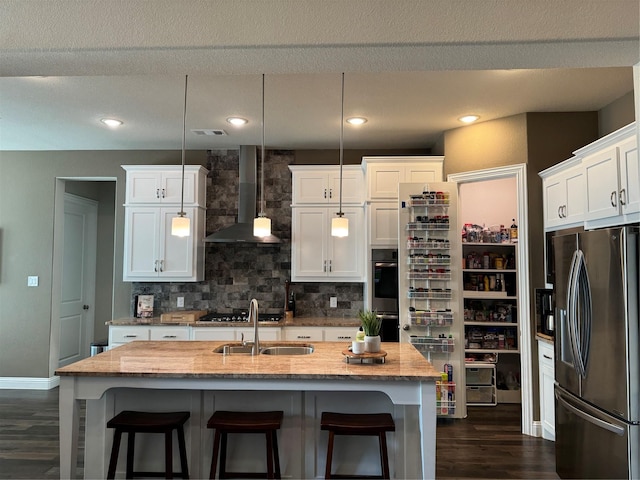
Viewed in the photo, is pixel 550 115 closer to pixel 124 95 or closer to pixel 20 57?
pixel 124 95

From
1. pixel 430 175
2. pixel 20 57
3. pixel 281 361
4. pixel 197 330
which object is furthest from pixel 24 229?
pixel 430 175

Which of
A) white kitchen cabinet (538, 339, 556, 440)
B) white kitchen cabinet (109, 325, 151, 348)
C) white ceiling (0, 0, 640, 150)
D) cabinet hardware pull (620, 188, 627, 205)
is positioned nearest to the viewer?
white ceiling (0, 0, 640, 150)

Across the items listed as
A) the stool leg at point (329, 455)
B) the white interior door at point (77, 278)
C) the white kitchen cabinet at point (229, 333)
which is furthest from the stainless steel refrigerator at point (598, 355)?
the white interior door at point (77, 278)

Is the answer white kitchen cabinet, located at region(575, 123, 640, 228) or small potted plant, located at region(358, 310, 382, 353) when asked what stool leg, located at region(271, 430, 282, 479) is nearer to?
small potted plant, located at region(358, 310, 382, 353)

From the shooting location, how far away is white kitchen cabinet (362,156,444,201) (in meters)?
4.59

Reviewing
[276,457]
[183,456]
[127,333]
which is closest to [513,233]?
[276,457]

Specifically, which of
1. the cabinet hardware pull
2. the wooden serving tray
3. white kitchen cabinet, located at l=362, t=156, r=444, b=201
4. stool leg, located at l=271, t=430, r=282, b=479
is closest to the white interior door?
white kitchen cabinet, located at l=362, t=156, r=444, b=201

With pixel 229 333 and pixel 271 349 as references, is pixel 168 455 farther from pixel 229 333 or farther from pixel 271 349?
pixel 229 333

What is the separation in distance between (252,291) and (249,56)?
138 inches

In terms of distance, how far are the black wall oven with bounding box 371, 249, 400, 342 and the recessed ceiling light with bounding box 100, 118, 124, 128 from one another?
292 centimetres

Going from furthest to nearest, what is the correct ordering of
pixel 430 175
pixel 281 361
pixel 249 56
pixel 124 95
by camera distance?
pixel 430 175 < pixel 124 95 < pixel 281 361 < pixel 249 56

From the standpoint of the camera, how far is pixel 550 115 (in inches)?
157

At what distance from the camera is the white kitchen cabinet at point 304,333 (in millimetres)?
4598

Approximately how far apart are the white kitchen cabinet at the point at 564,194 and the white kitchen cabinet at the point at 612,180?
0.09 meters
